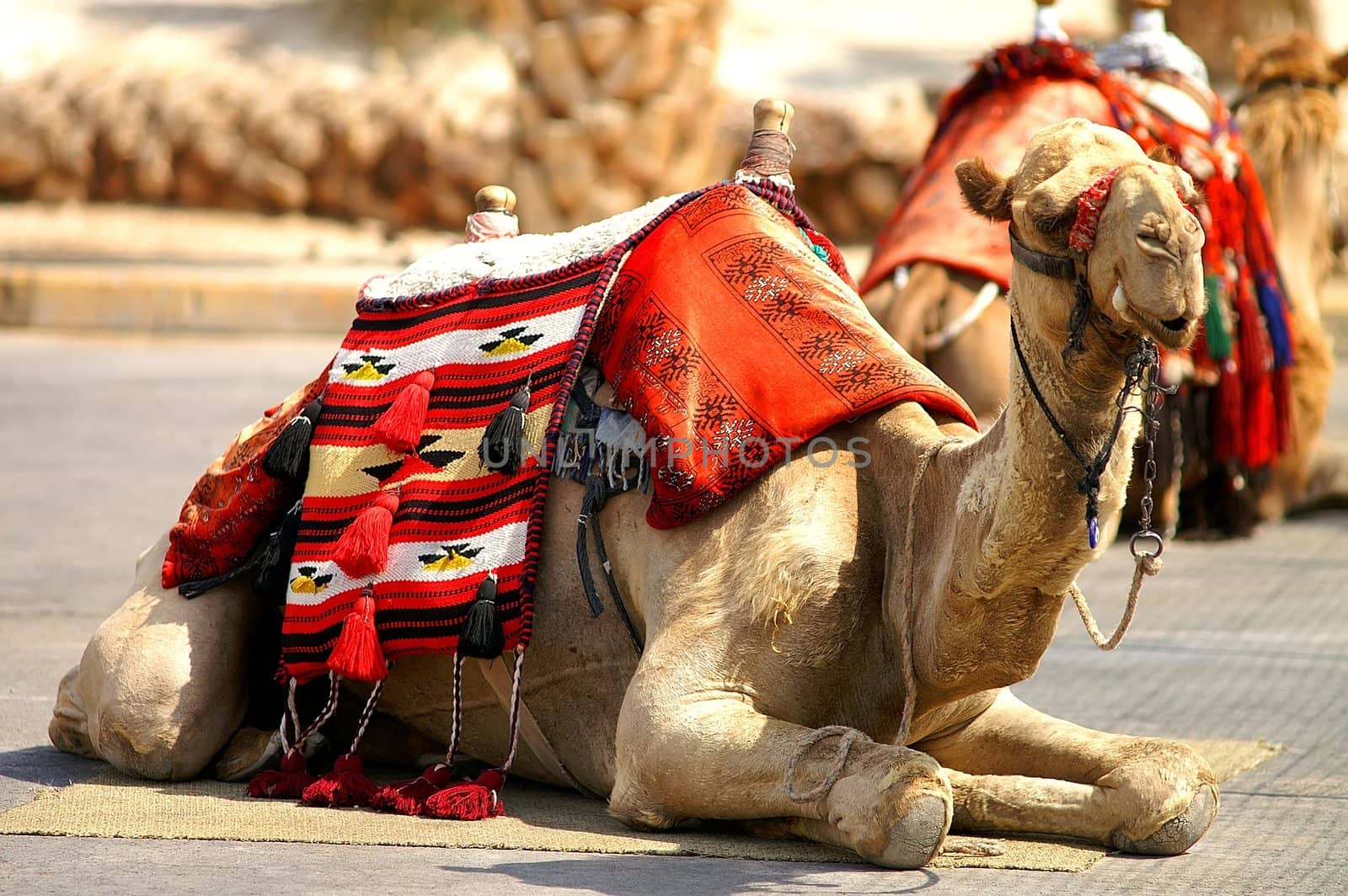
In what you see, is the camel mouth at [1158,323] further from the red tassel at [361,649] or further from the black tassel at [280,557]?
the black tassel at [280,557]

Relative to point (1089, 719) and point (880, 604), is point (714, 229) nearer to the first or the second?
point (880, 604)

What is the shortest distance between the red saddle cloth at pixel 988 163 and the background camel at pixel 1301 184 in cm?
152

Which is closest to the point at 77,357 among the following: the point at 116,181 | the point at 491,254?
the point at 116,181

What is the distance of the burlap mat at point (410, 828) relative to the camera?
12.3 feet

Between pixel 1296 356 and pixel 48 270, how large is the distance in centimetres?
957

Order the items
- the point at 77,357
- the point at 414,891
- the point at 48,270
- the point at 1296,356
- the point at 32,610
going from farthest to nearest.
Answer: the point at 48,270 → the point at 77,357 → the point at 1296,356 → the point at 32,610 → the point at 414,891

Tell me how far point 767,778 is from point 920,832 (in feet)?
0.99

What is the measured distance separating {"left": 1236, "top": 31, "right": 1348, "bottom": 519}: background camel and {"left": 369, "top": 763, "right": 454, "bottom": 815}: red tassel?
5142mm

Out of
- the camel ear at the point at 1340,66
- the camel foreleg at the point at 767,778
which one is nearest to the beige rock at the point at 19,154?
the camel ear at the point at 1340,66

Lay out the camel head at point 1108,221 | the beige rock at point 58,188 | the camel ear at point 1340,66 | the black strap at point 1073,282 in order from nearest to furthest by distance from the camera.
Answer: the camel head at point 1108,221 < the black strap at point 1073,282 < the camel ear at point 1340,66 < the beige rock at point 58,188

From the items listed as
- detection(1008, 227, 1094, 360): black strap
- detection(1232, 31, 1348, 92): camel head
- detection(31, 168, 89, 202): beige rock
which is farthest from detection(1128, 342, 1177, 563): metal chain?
detection(31, 168, 89, 202): beige rock

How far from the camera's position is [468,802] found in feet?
13.2

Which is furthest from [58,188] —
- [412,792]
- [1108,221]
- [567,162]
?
[1108,221]

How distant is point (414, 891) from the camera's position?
11.4ft
